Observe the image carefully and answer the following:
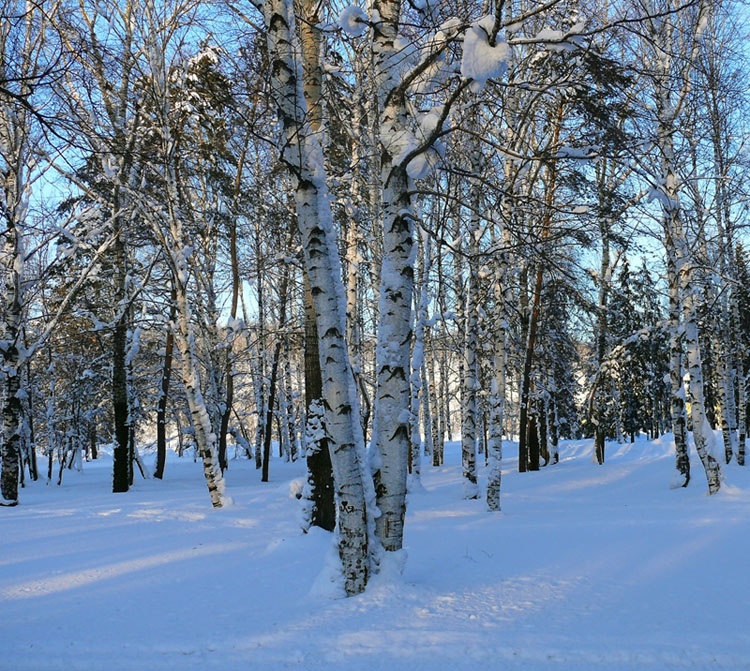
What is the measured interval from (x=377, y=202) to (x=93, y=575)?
9.36 meters

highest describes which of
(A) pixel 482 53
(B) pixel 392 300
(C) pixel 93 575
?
(A) pixel 482 53

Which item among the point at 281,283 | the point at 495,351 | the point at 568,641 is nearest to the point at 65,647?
the point at 568,641

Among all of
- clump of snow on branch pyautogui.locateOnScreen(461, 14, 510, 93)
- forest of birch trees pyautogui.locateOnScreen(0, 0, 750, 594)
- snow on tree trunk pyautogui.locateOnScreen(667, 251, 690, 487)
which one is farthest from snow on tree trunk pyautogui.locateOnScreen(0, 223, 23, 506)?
snow on tree trunk pyautogui.locateOnScreen(667, 251, 690, 487)

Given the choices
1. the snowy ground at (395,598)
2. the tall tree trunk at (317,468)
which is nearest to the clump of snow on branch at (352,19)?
the tall tree trunk at (317,468)

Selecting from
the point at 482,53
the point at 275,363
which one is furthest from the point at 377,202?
the point at 482,53

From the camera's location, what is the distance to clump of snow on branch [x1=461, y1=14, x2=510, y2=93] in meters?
3.49

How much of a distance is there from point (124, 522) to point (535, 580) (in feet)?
21.0

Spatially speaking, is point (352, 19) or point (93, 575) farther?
point (93, 575)

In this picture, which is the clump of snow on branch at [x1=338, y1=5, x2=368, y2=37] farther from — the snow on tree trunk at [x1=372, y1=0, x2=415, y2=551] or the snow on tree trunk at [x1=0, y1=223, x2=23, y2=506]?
the snow on tree trunk at [x1=0, y1=223, x2=23, y2=506]

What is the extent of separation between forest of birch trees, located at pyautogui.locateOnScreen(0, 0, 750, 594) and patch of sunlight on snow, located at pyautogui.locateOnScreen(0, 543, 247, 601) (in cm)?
154

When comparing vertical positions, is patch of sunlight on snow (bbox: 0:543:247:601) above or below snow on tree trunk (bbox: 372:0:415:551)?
below

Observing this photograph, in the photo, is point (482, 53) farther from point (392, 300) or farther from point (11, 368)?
point (11, 368)

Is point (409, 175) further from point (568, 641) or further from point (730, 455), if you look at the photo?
point (730, 455)

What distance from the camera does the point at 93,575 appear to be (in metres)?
5.31
